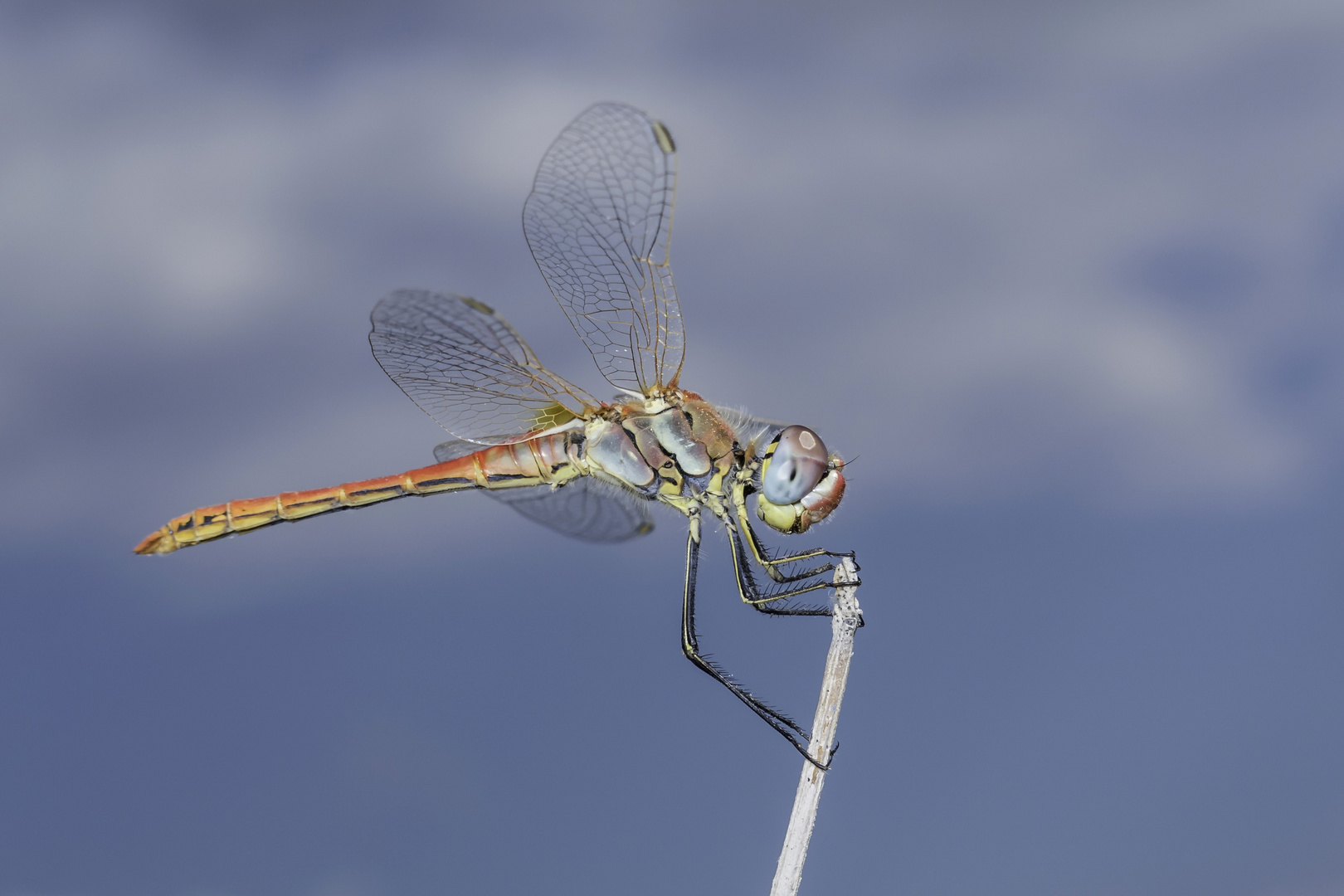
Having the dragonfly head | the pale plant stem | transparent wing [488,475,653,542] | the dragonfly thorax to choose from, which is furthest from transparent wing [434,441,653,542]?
the pale plant stem

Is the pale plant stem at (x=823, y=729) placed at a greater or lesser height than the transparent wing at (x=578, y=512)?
lesser

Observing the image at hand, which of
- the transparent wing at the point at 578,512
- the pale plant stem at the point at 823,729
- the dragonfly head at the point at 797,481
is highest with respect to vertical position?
the dragonfly head at the point at 797,481

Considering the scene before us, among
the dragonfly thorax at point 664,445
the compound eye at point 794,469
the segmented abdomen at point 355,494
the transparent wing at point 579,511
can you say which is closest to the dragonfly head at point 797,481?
the compound eye at point 794,469

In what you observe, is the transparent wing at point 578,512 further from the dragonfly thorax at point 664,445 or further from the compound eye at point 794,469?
the compound eye at point 794,469

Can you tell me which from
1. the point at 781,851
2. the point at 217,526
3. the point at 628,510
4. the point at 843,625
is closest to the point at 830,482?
the point at 843,625

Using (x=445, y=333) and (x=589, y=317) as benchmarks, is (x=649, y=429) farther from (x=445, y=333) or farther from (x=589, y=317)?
(x=445, y=333)

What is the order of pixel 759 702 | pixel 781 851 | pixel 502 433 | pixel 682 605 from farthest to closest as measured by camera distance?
pixel 502 433 → pixel 682 605 → pixel 759 702 → pixel 781 851
